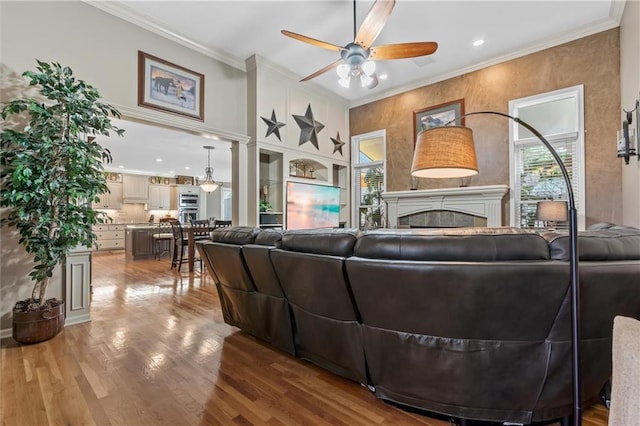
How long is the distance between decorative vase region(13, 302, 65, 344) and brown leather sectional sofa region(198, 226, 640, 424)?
2.48m

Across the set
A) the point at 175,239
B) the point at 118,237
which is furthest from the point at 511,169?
the point at 118,237

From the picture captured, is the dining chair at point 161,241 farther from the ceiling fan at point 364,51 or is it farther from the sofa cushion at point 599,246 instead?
the sofa cushion at point 599,246

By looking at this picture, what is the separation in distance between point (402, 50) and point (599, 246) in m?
2.65

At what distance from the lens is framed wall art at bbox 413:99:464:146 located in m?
4.97

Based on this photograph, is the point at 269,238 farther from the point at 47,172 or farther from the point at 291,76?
the point at 291,76

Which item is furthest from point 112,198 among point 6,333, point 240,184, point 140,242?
point 6,333

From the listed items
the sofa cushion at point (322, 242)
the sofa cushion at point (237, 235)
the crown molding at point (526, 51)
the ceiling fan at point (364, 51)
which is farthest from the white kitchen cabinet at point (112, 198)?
the sofa cushion at point (322, 242)

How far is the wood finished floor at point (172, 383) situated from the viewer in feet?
4.91

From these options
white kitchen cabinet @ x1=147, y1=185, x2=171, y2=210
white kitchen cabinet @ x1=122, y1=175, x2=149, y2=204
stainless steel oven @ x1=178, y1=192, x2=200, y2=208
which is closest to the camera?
white kitchen cabinet @ x1=122, y1=175, x2=149, y2=204

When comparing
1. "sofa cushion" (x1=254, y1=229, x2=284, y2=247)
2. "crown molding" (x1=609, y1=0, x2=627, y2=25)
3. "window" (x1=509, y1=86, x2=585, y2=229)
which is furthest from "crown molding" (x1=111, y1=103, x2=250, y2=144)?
"crown molding" (x1=609, y1=0, x2=627, y2=25)

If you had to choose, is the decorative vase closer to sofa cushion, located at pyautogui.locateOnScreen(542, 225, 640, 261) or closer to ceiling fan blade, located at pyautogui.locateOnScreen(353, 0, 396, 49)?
sofa cushion, located at pyautogui.locateOnScreen(542, 225, 640, 261)

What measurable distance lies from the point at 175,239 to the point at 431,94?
554 cm

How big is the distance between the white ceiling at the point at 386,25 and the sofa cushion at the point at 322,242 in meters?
2.90

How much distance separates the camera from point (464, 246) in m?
1.27
